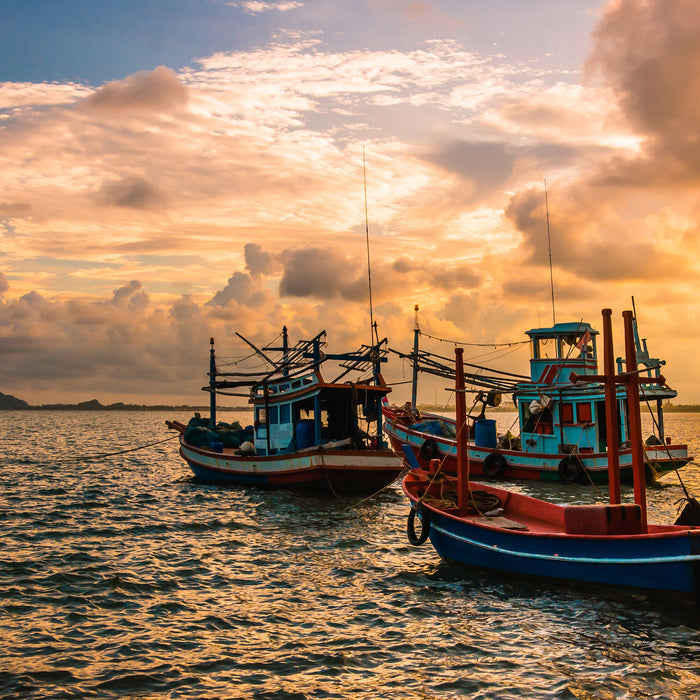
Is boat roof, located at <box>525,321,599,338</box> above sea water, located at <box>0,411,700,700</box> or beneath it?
above

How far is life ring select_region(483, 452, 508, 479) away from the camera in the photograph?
30344 mm

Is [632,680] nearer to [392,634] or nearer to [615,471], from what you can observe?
[392,634]

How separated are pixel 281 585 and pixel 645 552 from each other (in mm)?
6547

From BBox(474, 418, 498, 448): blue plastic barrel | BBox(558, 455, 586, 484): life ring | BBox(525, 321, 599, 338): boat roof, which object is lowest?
BBox(558, 455, 586, 484): life ring

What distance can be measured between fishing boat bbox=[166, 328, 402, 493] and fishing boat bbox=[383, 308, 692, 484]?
4.66m

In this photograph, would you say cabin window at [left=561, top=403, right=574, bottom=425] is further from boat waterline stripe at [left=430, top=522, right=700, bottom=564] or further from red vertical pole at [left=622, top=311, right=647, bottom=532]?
boat waterline stripe at [left=430, top=522, right=700, bottom=564]

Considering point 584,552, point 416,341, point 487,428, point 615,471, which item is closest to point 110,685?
point 584,552

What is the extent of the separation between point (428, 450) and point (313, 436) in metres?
8.73

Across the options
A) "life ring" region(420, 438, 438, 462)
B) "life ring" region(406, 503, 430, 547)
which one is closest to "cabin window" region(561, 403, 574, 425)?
"life ring" region(420, 438, 438, 462)

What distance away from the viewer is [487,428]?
3189 cm

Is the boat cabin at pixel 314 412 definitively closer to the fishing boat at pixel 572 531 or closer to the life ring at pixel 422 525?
the fishing boat at pixel 572 531

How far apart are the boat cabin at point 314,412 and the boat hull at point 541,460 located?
3725mm

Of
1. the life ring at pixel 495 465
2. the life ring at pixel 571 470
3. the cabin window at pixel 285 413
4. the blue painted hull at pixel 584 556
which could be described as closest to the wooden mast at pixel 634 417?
the blue painted hull at pixel 584 556

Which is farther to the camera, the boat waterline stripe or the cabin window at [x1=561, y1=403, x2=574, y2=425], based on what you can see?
the cabin window at [x1=561, y1=403, x2=574, y2=425]
